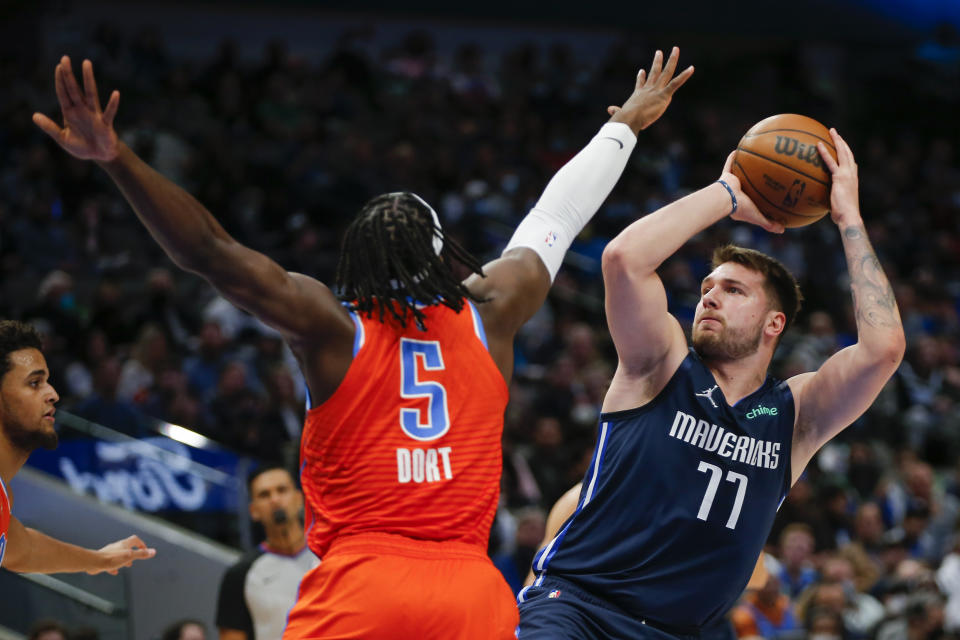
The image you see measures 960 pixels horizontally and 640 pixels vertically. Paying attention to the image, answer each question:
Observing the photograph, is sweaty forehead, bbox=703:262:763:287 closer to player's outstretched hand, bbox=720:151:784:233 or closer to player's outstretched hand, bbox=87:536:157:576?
player's outstretched hand, bbox=720:151:784:233

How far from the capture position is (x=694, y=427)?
376 centimetres

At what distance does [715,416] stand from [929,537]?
7858mm

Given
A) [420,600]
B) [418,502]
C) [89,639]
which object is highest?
[418,502]

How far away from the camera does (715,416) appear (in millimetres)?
3787

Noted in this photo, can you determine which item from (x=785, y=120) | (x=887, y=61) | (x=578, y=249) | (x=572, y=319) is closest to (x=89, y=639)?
(x=785, y=120)

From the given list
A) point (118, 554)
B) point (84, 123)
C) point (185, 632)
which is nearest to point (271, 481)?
point (185, 632)

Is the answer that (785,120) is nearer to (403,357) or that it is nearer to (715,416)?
(715,416)

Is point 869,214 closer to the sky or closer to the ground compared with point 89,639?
closer to the sky

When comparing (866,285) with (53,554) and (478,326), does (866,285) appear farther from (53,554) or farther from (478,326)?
(53,554)

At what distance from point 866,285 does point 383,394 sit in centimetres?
189

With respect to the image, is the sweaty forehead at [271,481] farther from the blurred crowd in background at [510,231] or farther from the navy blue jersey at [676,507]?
the blurred crowd in background at [510,231]

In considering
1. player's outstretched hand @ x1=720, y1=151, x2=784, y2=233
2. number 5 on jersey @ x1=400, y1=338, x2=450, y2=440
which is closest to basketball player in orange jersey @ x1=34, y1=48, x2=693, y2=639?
number 5 on jersey @ x1=400, y1=338, x2=450, y2=440

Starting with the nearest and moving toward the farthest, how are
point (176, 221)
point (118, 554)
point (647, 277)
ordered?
point (176, 221)
point (647, 277)
point (118, 554)

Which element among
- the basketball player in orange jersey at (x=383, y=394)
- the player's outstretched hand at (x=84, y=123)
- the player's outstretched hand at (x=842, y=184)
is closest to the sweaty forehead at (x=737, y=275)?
the player's outstretched hand at (x=842, y=184)
